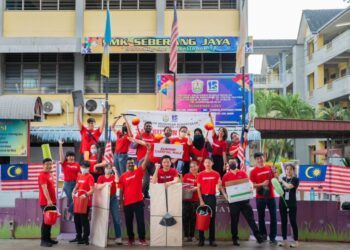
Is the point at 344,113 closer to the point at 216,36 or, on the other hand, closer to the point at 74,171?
the point at 216,36

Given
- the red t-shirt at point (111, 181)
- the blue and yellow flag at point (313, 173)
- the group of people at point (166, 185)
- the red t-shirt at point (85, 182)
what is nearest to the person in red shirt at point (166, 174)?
the group of people at point (166, 185)

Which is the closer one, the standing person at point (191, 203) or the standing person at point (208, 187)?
the standing person at point (208, 187)

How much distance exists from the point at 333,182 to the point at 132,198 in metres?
4.70

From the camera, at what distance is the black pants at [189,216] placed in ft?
37.0

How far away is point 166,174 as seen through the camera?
36.9 feet

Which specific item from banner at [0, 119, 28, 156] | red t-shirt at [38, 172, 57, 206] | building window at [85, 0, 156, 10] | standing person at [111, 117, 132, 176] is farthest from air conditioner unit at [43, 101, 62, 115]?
red t-shirt at [38, 172, 57, 206]

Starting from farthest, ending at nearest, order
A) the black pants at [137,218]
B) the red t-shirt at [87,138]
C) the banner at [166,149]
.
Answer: the red t-shirt at [87,138] → the banner at [166,149] → the black pants at [137,218]

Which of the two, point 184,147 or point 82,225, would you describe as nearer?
point 82,225

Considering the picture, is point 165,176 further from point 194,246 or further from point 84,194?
point 84,194

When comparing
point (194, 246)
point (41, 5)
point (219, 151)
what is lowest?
point (194, 246)

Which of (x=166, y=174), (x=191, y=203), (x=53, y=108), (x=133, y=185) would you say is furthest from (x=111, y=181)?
(x=53, y=108)

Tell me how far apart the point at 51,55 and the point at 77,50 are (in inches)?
65.3

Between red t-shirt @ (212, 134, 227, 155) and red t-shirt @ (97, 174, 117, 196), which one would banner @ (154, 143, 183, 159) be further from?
red t-shirt @ (212, 134, 227, 155)

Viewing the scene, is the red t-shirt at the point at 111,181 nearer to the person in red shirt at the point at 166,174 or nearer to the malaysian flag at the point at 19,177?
the person in red shirt at the point at 166,174
